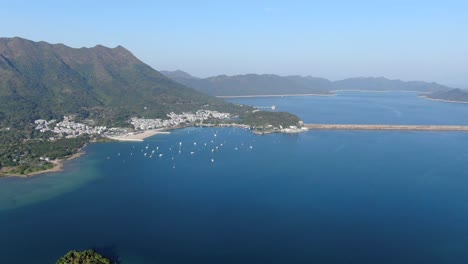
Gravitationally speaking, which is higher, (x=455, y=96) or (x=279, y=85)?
(x=279, y=85)

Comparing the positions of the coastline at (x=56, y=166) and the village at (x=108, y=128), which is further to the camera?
the village at (x=108, y=128)

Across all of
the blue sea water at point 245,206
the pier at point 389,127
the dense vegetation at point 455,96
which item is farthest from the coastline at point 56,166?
the dense vegetation at point 455,96

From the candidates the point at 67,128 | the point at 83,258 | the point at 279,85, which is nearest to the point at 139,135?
the point at 67,128

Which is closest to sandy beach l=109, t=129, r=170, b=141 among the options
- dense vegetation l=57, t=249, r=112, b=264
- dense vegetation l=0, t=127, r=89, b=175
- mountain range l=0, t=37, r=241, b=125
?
dense vegetation l=0, t=127, r=89, b=175

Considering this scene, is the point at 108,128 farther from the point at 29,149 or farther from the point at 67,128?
the point at 29,149

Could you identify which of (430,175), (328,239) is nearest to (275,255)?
(328,239)

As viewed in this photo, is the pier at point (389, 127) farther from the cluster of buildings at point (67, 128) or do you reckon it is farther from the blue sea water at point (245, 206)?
the cluster of buildings at point (67, 128)
